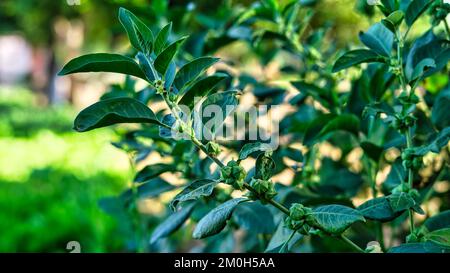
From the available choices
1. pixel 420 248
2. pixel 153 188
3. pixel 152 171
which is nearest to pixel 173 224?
pixel 152 171

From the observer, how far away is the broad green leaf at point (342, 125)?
1.06m

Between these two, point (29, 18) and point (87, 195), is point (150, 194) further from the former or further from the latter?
point (29, 18)

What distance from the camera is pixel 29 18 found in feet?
35.7

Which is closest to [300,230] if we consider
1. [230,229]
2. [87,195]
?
[230,229]

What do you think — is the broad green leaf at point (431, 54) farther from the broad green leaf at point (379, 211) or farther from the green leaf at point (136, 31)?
the green leaf at point (136, 31)

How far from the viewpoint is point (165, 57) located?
806 mm

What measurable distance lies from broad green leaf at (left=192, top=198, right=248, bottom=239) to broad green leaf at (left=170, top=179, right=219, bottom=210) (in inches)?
1.4

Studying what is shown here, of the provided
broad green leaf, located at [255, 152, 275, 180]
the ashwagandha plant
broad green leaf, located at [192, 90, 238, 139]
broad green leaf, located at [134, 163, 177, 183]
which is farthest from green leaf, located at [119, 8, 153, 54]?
broad green leaf, located at [134, 163, 177, 183]

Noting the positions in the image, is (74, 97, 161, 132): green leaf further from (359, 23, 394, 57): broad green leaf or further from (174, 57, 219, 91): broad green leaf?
(359, 23, 394, 57): broad green leaf

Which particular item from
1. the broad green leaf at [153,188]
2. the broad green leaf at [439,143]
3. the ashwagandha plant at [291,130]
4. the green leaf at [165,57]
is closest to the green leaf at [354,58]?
the ashwagandha plant at [291,130]

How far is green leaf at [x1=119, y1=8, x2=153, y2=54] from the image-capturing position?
0.81 m

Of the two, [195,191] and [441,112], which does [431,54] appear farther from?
[195,191]

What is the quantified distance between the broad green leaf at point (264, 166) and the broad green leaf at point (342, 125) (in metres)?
0.26
